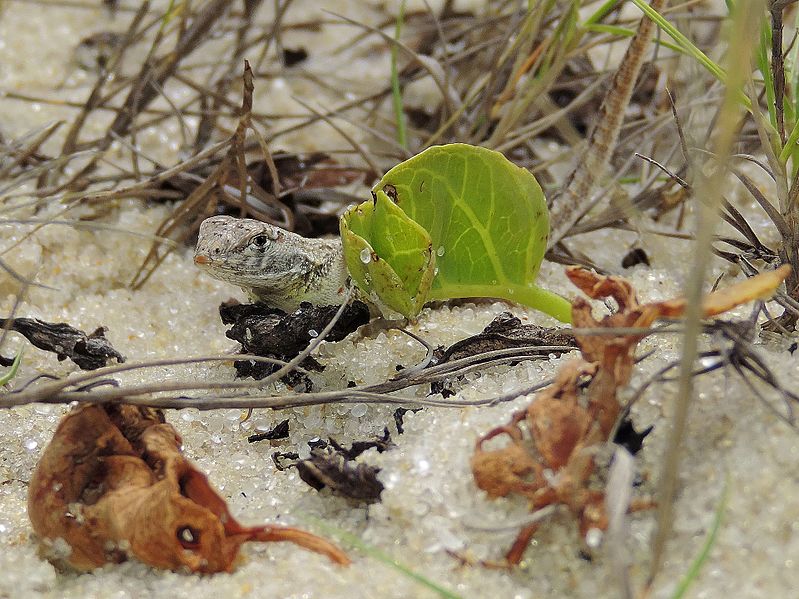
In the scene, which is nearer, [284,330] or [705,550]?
[705,550]

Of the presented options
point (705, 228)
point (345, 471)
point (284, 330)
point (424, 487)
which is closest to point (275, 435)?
point (284, 330)

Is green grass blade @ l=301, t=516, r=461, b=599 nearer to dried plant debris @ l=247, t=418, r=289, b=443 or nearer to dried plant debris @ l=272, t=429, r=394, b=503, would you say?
dried plant debris @ l=272, t=429, r=394, b=503

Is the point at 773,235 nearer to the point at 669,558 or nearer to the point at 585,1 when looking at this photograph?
the point at 585,1

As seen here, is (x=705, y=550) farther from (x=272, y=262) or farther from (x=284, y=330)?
(x=272, y=262)

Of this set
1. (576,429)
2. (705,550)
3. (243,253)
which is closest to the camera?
(705,550)

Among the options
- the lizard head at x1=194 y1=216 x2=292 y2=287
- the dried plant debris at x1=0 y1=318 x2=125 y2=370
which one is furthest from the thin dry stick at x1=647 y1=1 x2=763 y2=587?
the dried plant debris at x1=0 y1=318 x2=125 y2=370

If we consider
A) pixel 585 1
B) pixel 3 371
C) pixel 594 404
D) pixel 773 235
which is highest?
pixel 585 1

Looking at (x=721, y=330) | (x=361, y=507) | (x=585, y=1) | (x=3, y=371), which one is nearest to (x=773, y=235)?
(x=585, y=1)
